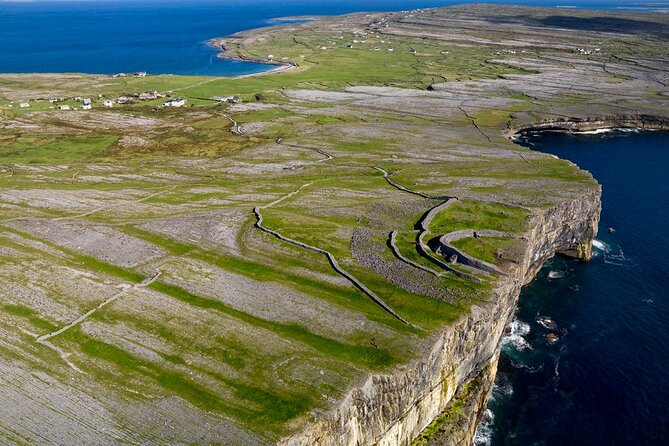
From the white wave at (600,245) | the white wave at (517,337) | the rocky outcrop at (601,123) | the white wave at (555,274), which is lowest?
the white wave at (517,337)

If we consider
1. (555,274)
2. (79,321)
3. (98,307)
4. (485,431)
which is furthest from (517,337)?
(79,321)

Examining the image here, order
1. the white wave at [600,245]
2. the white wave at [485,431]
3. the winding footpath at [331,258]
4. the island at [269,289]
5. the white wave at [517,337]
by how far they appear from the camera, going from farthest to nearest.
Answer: the white wave at [600,245]
the white wave at [517,337]
the winding footpath at [331,258]
the white wave at [485,431]
the island at [269,289]

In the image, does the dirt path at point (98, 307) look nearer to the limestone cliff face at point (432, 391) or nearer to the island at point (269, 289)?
the island at point (269, 289)

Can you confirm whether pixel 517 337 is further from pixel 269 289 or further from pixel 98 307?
pixel 98 307

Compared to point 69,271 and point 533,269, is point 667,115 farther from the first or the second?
point 69,271

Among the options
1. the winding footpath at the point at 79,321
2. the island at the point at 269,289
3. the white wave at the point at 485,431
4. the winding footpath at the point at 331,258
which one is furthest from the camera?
the winding footpath at the point at 331,258

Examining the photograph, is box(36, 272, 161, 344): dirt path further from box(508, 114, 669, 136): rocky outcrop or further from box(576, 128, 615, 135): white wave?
box(576, 128, 615, 135): white wave

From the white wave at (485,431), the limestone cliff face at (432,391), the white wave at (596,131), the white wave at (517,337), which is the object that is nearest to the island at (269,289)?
the limestone cliff face at (432,391)

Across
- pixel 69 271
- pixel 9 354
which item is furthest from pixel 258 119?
pixel 9 354
